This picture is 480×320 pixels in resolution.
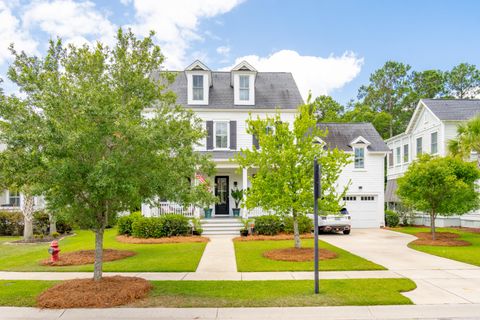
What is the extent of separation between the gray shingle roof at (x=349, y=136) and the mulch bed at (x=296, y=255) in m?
12.0

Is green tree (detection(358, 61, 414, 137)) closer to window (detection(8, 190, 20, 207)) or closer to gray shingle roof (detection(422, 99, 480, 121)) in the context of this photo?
gray shingle roof (detection(422, 99, 480, 121))

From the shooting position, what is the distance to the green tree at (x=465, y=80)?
43781 mm

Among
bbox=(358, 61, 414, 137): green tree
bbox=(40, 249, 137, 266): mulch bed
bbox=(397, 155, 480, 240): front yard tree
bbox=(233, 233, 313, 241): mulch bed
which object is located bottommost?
bbox=(233, 233, 313, 241): mulch bed

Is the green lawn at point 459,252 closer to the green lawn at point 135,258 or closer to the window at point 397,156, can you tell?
the green lawn at point 135,258

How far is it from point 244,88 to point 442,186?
11246 mm

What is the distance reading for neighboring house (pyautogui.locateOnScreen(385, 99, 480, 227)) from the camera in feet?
76.4

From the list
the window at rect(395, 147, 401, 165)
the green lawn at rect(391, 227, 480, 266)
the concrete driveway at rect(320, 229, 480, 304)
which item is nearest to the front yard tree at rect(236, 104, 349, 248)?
the concrete driveway at rect(320, 229, 480, 304)


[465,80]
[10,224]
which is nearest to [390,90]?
[465,80]

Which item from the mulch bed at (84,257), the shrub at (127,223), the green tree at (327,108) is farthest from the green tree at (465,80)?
the mulch bed at (84,257)

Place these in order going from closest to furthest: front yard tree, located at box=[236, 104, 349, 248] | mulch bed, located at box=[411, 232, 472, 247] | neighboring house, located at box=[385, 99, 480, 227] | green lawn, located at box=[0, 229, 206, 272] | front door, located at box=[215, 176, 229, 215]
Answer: green lawn, located at box=[0, 229, 206, 272] < front yard tree, located at box=[236, 104, 349, 248] < mulch bed, located at box=[411, 232, 472, 247] < front door, located at box=[215, 176, 229, 215] < neighboring house, located at box=[385, 99, 480, 227]

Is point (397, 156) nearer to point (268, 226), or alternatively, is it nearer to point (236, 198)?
point (236, 198)

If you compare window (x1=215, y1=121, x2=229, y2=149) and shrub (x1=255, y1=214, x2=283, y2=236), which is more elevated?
window (x1=215, y1=121, x2=229, y2=149)

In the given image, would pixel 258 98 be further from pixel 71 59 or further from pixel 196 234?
pixel 71 59

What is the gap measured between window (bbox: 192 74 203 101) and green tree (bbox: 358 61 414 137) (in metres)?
31.1
